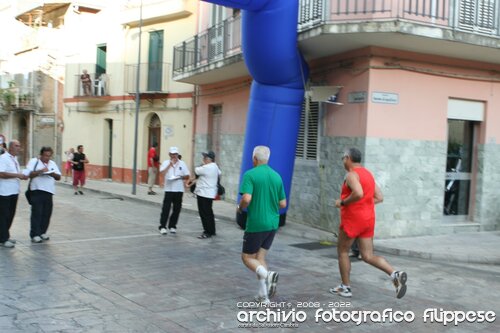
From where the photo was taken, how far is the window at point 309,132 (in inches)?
477

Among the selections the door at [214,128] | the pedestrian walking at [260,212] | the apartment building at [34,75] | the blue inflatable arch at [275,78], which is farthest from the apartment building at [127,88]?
the pedestrian walking at [260,212]

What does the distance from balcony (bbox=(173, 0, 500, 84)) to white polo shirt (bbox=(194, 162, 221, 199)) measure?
3111 mm

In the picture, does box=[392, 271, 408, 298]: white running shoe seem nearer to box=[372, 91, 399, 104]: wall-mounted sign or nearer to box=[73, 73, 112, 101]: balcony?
box=[372, 91, 399, 104]: wall-mounted sign

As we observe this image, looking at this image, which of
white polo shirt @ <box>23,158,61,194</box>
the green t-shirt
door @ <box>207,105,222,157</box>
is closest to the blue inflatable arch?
white polo shirt @ <box>23,158,61,194</box>

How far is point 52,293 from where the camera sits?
6.06 m

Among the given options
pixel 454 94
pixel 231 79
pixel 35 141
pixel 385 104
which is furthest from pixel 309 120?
pixel 35 141

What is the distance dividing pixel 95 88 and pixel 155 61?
4.03 m

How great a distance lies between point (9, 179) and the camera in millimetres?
8617

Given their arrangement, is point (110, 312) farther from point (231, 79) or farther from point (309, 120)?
point (231, 79)

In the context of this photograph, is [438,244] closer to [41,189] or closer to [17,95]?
[41,189]

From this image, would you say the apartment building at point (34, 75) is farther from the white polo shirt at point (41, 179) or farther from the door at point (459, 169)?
the door at point (459, 169)

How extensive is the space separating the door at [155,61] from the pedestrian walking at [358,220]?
16050 millimetres

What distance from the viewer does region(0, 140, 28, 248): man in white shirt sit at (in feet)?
28.0

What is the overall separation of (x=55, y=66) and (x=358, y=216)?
84.2 feet
